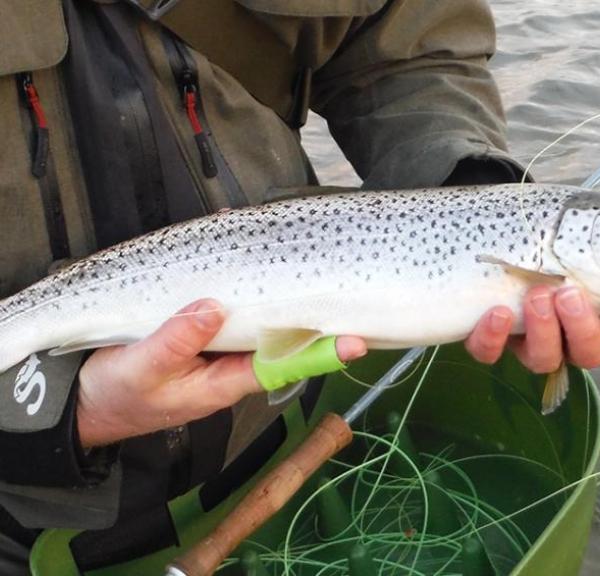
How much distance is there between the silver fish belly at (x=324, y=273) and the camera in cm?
162

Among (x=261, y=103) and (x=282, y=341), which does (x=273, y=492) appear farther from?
(x=261, y=103)

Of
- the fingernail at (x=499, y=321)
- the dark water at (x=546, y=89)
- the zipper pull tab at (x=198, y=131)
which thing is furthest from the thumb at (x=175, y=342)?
the dark water at (x=546, y=89)

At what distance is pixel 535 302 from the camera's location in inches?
60.5

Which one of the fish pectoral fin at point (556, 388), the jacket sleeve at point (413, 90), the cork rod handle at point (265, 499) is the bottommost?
the cork rod handle at point (265, 499)

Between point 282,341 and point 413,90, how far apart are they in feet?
2.39

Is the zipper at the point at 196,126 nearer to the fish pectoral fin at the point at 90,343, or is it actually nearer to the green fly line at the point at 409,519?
the fish pectoral fin at the point at 90,343

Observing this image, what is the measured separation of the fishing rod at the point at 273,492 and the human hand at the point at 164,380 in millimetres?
298

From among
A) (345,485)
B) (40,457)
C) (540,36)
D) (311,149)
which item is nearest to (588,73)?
(540,36)

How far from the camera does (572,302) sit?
151cm

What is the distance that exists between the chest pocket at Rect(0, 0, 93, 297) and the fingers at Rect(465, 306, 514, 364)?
74cm

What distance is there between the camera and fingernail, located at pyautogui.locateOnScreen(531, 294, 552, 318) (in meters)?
1.54

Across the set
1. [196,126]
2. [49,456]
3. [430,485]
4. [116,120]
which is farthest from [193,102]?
[430,485]

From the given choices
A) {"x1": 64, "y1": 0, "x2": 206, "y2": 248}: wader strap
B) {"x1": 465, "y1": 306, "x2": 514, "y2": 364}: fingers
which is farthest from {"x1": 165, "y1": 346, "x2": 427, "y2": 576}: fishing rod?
{"x1": 64, "y1": 0, "x2": 206, "y2": 248}: wader strap

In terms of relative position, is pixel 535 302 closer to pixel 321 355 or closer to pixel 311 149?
pixel 321 355
